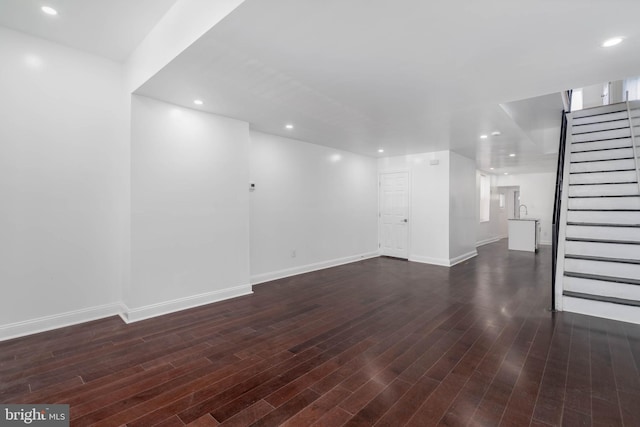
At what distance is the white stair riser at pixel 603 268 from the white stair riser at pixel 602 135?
291cm

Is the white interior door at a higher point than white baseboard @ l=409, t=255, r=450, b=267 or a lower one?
higher

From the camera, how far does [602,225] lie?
392cm

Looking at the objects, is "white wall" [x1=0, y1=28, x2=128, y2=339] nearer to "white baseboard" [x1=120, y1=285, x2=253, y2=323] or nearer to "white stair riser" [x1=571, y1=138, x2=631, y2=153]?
"white baseboard" [x1=120, y1=285, x2=253, y2=323]

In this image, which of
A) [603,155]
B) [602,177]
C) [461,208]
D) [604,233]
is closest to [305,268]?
[461,208]

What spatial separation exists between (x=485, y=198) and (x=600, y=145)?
16.0ft

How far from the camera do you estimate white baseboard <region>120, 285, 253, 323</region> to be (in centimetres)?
326

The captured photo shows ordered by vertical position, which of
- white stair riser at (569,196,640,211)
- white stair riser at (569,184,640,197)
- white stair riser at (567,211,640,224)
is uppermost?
white stair riser at (569,184,640,197)

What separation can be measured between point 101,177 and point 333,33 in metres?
3.08

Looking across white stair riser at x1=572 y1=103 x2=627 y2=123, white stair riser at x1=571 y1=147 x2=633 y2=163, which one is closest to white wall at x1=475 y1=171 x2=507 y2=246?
white stair riser at x1=572 y1=103 x2=627 y2=123

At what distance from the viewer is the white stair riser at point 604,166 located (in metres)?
4.45

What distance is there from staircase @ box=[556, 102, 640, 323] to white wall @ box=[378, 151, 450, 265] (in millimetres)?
2149

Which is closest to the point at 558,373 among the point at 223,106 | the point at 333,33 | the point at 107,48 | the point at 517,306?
the point at 517,306

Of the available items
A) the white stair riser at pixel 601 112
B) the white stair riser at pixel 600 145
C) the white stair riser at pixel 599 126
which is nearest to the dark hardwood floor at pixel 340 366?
the white stair riser at pixel 600 145
